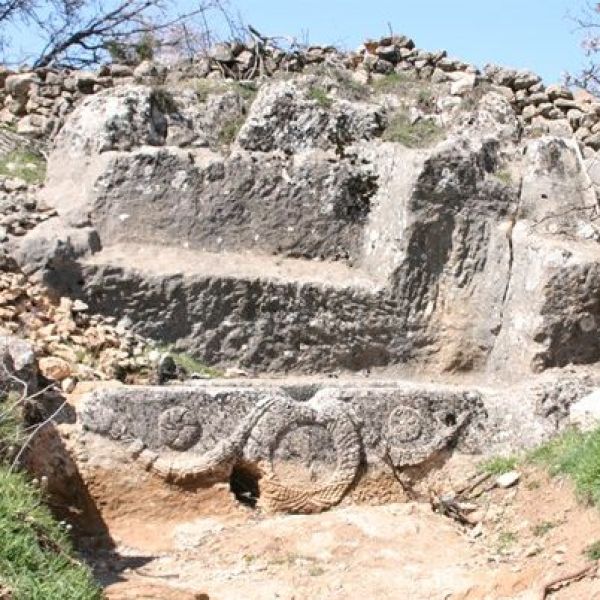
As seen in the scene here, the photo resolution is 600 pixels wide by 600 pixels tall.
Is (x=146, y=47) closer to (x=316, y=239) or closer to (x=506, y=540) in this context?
(x=316, y=239)

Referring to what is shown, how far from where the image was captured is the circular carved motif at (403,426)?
26.1 feet

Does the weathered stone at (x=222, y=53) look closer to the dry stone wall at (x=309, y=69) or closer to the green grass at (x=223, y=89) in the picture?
the dry stone wall at (x=309, y=69)

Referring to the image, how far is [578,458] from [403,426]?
138cm

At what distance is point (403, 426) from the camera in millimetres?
7965

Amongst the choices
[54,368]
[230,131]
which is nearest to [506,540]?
[54,368]

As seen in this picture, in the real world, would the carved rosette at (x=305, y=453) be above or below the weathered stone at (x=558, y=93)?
below

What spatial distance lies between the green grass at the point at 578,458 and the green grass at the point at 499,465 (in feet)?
0.47

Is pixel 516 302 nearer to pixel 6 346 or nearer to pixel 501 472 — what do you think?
pixel 501 472

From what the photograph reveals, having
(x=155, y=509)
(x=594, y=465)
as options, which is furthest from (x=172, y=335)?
(x=594, y=465)

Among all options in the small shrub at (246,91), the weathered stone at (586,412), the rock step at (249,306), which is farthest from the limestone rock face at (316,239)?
the weathered stone at (586,412)

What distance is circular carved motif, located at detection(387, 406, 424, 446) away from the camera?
7.96 meters

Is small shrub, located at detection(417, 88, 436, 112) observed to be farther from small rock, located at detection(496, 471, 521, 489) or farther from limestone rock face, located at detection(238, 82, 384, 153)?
small rock, located at detection(496, 471, 521, 489)

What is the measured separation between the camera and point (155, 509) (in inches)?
291

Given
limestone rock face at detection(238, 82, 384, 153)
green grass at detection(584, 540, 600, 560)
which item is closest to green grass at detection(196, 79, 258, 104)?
limestone rock face at detection(238, 82, 384, 153)
